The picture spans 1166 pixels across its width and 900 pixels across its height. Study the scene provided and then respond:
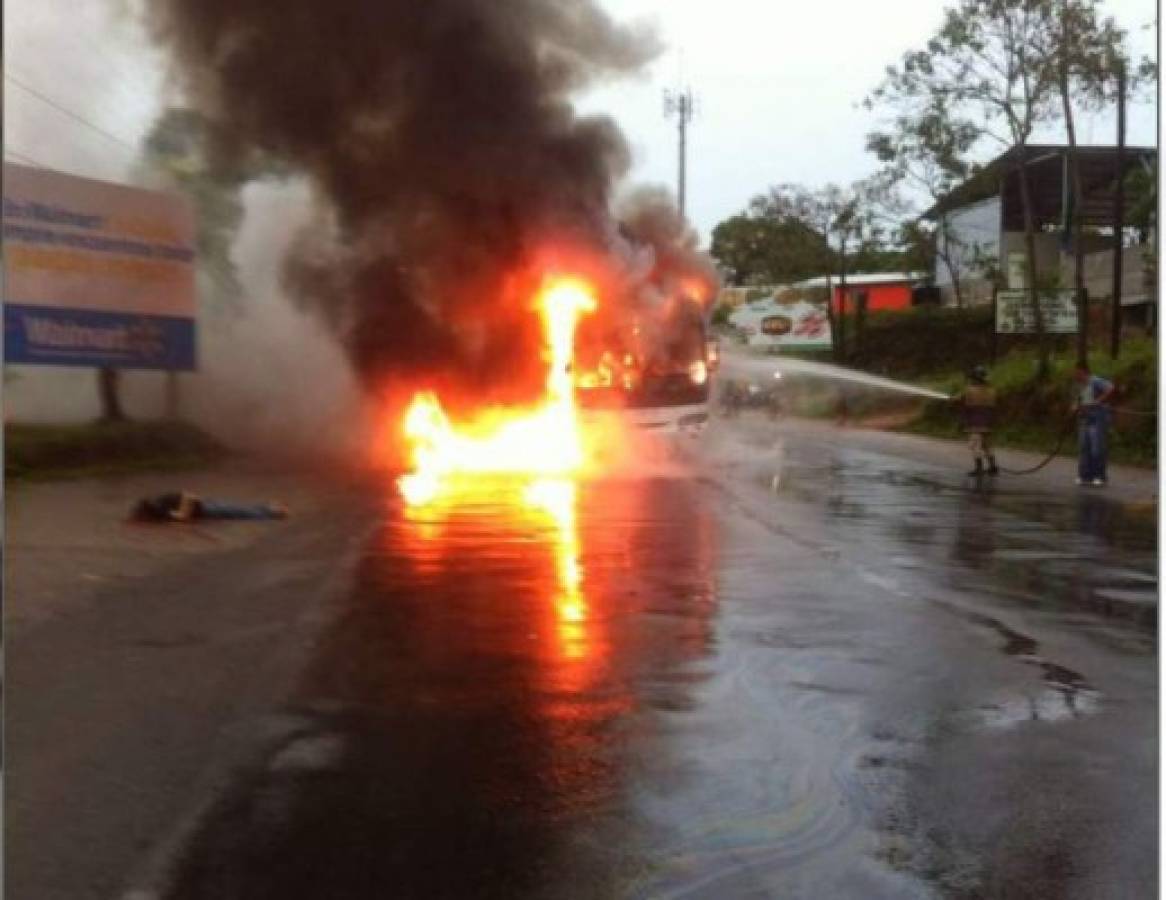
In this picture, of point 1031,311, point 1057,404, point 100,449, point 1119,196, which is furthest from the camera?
point 1031,311

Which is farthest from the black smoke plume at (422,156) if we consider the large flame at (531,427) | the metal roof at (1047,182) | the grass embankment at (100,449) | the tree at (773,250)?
the tree at (773,250)

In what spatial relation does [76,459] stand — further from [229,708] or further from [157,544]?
[229,708]

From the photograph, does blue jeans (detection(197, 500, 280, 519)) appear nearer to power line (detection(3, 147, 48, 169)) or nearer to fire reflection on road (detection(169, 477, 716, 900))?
fire reflection on road (detection(169, 477, 716, 900))

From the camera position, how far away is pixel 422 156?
18.7 meters

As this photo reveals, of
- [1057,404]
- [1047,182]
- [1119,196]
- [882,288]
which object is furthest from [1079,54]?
[882,288]

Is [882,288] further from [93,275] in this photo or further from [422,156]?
[93,275]

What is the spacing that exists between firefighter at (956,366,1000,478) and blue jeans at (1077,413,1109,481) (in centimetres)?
140

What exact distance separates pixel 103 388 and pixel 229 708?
13.7m

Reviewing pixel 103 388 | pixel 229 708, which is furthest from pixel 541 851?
pixel 103 388

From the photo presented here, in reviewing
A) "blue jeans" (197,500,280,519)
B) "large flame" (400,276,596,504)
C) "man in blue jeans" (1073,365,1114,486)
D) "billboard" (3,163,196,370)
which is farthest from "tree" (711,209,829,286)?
"blue jeans" (197,500,280,519)

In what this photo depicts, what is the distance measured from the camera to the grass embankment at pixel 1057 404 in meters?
21.5

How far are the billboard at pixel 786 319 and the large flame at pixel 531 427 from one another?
95.6ft

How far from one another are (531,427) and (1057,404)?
1242cm

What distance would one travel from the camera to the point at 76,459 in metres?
16.5
